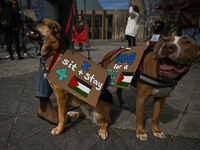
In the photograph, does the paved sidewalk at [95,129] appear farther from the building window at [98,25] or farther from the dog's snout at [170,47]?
the building window at [98,25]

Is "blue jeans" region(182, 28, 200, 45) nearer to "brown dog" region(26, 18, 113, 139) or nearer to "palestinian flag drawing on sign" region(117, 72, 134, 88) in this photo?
"palestinian flag drawing on sign" region(117, 72, 134, 88)

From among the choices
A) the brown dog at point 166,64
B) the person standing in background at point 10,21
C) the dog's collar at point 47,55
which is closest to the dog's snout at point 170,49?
the brown dog at point 166,64

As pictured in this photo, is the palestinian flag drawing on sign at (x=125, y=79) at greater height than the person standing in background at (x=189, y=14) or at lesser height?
lesser

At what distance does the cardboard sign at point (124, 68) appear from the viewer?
5.95 feet

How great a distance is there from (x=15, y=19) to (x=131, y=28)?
5.44 metres

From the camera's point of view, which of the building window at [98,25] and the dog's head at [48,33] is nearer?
the dog's head at [48,33]

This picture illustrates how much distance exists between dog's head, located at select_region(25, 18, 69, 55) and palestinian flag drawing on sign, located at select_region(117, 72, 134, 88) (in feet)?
2.99

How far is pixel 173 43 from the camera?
1.39 metres

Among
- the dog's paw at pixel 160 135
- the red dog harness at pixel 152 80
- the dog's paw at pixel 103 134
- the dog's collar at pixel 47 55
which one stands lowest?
the dog's paw at pixel 160 135

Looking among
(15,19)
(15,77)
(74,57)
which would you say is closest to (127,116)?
(74,57)

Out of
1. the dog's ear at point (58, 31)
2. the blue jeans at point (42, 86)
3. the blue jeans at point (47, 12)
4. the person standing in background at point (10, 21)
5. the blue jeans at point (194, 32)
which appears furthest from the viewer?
the person standing in background at point (10, 21)

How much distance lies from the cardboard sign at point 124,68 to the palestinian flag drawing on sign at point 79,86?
1.54 feet

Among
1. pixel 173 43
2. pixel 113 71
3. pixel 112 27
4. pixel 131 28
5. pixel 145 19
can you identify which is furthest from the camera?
pixel 112 27

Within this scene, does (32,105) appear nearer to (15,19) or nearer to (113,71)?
(113,71)
